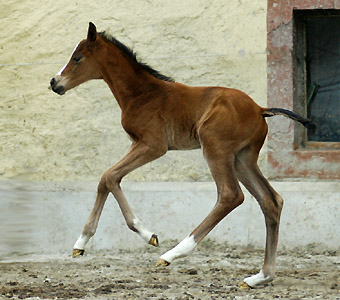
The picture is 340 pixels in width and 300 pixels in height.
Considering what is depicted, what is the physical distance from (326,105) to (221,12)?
4.48 feet

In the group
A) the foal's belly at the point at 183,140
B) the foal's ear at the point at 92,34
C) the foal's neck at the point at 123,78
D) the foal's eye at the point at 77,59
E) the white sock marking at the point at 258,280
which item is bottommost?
the white sock marking at the point at 258,280

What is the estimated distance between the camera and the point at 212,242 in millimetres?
6789

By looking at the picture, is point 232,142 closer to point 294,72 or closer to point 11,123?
point 294,72

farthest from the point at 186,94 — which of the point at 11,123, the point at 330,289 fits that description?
the point at 11,123

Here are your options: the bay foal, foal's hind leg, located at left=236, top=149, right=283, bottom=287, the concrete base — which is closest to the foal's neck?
the bay foal

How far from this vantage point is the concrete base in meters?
6.67

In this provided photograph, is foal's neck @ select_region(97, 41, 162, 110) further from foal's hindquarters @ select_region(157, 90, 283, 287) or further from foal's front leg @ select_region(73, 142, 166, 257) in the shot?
foal's hindquarters @ select_region(157, 90, 283, 287)

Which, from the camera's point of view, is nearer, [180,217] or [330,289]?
[330,289]

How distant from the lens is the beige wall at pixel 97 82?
698 cm

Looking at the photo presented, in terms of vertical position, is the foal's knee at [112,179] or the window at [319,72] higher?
the window at [319,72]

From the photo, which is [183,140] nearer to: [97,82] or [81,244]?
[81,244]

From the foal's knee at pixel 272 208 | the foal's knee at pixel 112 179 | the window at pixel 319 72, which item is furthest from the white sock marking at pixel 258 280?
the window at pixel 319 72

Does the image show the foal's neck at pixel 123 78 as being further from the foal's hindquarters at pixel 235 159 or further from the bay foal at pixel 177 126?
the foal's hindquarters at pixel 235 159

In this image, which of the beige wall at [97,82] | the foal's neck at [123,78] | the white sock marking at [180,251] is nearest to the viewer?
the white sock marking at [180,251]
